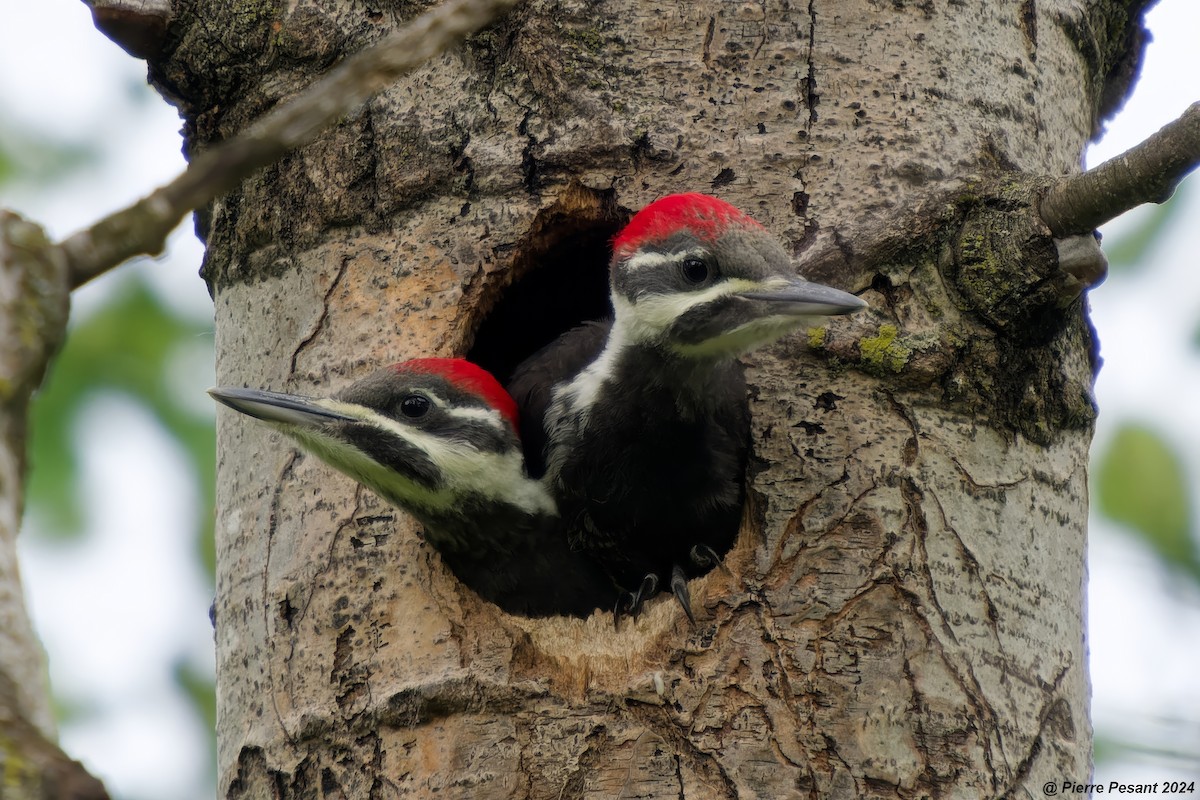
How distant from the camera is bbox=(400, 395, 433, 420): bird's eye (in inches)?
131

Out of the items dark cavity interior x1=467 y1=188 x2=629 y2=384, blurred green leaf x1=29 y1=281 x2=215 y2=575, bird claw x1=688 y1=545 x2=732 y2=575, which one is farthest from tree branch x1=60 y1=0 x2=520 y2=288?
blurred green leaf x1=29 y1=281 x2=215 y2=575

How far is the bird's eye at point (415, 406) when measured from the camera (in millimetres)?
3338

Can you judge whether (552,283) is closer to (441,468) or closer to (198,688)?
(441,468)

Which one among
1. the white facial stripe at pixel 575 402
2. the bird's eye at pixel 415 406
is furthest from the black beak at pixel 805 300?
the bird's eye at pixel 415 406

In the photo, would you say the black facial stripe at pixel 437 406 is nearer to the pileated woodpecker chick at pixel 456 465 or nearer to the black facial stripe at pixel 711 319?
the pileated woodpecker chick at pixel 456 465

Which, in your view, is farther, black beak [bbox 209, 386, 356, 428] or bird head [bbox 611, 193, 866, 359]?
black beak [bbox 209, 386, 356, 428]

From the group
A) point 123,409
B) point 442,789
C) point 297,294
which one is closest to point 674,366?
point 297,294

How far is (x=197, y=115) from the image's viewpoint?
11.6 ft

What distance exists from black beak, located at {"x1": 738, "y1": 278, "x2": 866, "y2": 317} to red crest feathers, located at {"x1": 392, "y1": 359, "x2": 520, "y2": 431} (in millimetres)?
826

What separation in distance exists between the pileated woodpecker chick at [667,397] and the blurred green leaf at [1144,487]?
139 cm

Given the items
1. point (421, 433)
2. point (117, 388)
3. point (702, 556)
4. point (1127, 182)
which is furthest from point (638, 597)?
point (117, 388)

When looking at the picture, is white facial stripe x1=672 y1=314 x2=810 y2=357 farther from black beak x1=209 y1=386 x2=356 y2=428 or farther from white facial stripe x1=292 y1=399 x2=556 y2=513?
black beak x1=209 y1=386 x2=356 y2=428

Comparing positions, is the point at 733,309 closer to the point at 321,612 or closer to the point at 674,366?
the point at 674,366

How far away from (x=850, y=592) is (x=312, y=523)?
4.19 feet
